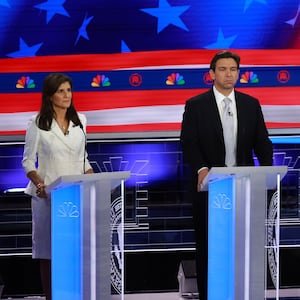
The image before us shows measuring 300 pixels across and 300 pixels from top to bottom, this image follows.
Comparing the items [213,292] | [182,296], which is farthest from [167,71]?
[213,292]

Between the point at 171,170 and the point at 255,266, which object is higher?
the point at 171,170

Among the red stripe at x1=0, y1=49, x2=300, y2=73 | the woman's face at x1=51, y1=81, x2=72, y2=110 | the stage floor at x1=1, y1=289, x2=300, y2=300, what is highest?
the red stripe at x1=0, y1=49, x2=300, y2=73

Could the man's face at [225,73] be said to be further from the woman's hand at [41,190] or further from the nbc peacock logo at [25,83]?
the nbc peacock logo at [25,83]

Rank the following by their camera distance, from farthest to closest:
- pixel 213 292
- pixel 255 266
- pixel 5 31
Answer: pixel 5 31
pixel 213 292
pixel 255 266

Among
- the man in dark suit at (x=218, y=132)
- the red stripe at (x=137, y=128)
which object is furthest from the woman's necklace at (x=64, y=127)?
the red stripe at (x=137, y=128)

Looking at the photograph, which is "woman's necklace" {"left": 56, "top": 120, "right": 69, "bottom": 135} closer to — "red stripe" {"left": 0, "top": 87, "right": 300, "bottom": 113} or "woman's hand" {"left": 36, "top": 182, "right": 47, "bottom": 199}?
"woman's hand" {"left": 36, "top": 182, "right": 47, "bottom": 199}

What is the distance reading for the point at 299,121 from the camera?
518cm

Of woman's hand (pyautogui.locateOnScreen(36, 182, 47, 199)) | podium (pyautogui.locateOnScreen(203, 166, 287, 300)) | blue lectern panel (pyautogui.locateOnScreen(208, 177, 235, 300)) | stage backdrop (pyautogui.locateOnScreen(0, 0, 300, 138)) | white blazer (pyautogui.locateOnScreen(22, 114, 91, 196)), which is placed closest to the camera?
podium (pyautogui.locateOnScreen(203, 166, 287, 300))

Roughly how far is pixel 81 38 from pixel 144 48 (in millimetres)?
432

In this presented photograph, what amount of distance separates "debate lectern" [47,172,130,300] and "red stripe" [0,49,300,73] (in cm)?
195

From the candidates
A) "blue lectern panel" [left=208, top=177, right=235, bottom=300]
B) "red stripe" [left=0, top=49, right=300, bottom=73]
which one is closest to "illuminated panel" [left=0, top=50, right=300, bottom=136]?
"red stripe" [left=0, top=49, right=300, bottom=73]

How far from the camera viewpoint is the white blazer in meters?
4.05

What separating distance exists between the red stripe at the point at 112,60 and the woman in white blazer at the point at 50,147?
3.34ft

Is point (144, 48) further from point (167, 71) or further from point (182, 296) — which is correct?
point (182, 296)
